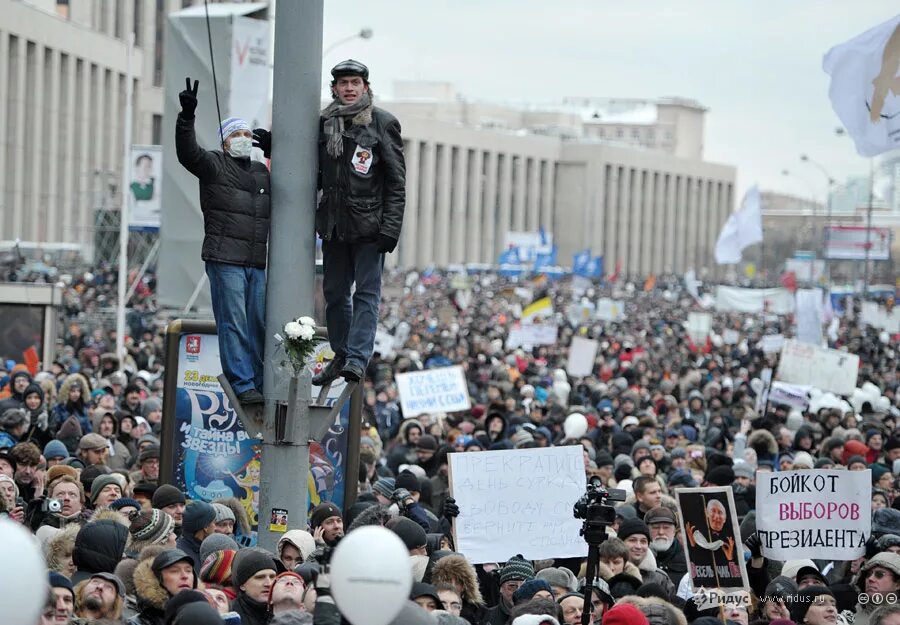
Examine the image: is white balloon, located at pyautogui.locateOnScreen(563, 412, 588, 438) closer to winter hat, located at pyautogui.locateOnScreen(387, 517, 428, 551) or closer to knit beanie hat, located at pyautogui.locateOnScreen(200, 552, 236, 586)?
winter hat, located at pyautogui.locateOnScreen(387, 517, 428, 551)

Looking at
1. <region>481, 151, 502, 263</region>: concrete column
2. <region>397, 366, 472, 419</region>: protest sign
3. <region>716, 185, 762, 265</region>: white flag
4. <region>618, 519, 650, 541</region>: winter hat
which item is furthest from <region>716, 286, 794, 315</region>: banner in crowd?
<region>481, 151, 502, 263</region>: concrete column

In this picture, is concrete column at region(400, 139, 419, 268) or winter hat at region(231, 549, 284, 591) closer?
winter hat at region(231, 549, 284, 591)

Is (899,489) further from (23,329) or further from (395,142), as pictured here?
(23,329)

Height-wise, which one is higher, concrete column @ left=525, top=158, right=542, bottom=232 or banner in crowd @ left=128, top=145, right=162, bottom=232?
concrete column @ left=525, top=158, right=542, bottom=232

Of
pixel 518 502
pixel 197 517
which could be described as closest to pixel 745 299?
pixel 518 502

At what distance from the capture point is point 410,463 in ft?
45.0

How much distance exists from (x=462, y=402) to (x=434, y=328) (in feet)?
79.6

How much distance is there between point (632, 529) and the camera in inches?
353

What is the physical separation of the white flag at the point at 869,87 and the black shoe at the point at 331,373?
17.8 feet

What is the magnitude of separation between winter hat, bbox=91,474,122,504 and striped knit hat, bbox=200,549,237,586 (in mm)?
2239

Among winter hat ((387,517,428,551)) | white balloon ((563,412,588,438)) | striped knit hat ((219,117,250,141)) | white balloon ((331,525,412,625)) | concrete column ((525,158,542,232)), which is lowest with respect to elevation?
white balloon ((563,412,588,438))

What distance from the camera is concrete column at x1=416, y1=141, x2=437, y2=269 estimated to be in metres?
115

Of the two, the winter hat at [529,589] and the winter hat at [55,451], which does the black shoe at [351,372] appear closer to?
the winter hat at [529,589]

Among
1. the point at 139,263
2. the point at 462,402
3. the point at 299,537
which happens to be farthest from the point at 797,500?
the point at 139,263
